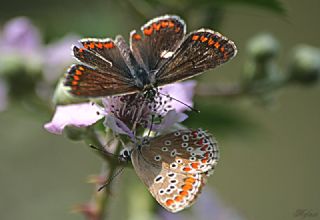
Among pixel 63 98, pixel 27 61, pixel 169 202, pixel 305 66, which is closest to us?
pixel 169 202

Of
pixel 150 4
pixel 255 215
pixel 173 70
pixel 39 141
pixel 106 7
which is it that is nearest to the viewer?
pixel 173 70

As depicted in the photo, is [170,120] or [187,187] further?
[170,120]

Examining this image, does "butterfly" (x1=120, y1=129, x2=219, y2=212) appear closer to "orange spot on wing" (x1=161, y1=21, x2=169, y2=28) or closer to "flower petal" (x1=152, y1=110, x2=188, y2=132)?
"flower petal" (x1=152, y1=110, x2=188, y2=132)

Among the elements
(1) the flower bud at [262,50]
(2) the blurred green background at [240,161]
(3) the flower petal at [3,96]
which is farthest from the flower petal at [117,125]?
(2) the blurred green background at [240,161]

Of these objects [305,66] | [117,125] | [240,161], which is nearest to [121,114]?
[117,125]

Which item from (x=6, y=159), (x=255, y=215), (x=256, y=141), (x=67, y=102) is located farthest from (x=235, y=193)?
(x=67, y=102)

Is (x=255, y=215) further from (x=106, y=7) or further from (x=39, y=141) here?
(x=106, y=7)

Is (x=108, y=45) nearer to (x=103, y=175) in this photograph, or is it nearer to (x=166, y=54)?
(x=166, y=54)
